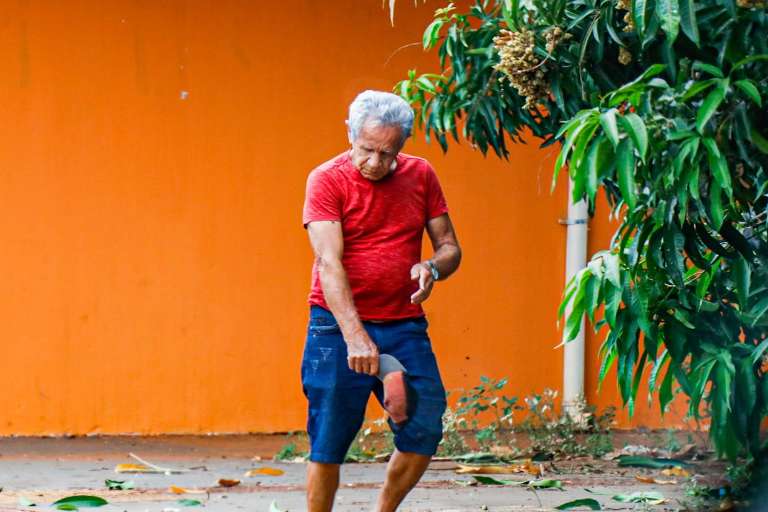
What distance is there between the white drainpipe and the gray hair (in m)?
A: 2.95

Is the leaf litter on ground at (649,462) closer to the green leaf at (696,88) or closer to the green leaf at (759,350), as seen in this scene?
the green leaf at (759,350)

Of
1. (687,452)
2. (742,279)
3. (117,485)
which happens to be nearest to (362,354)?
(742,279)

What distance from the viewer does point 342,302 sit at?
13.5ft

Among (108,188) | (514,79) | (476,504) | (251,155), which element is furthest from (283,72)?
(514,79)

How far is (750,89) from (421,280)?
144 centimetres

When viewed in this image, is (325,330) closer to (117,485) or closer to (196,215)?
(117,485)

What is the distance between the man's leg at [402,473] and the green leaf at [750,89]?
71.0 inches

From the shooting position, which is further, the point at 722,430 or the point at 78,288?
the point at 78,288

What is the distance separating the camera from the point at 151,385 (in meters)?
6.95

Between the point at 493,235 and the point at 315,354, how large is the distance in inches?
117

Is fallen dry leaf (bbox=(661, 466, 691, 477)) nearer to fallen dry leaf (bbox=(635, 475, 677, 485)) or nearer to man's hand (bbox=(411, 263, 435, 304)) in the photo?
fallen dry leaf (bbox=(635, 475, 677, 485))

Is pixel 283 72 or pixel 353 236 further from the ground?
pixel 283 72

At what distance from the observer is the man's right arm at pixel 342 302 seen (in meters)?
4.09

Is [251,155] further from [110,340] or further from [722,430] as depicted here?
Result: [722,430]
